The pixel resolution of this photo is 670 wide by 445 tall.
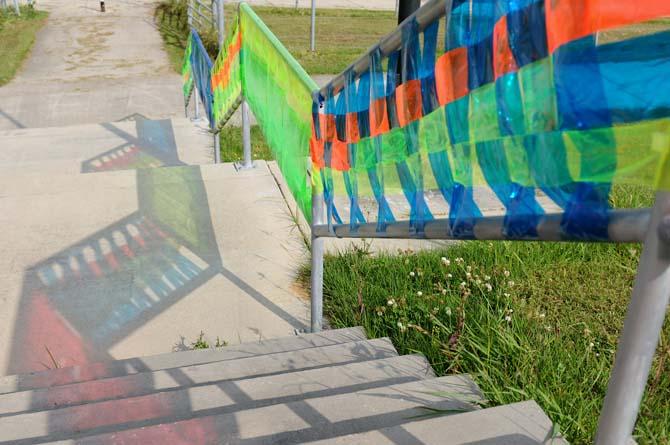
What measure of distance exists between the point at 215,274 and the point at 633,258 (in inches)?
102

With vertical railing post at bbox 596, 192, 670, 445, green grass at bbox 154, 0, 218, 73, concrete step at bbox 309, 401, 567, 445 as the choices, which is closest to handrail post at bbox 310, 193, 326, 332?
concrete step at bbox 309, 401, 567, 445

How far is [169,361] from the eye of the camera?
9.67 ft

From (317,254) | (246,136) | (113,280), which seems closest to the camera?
(317,254)

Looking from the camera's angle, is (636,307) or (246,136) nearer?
(636,307)

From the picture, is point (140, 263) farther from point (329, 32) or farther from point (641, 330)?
point (329, 32)

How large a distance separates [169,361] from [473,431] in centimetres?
158

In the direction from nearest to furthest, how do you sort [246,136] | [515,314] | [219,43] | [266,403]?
[266,403], [515,314], [246,136], [219,43]

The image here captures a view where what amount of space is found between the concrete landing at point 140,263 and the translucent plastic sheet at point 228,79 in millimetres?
730

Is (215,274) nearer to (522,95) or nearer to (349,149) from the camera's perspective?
(349,149)

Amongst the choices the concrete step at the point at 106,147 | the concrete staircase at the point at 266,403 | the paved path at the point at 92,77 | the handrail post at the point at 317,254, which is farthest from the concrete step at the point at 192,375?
the paved path at the point at 92,77

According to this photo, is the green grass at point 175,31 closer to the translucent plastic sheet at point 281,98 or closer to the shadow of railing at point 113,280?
the translucent plastic sheet at point 281,98

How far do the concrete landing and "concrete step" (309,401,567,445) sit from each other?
172cm

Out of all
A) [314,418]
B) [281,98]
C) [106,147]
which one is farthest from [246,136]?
[314,418]

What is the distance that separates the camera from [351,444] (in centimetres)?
179
